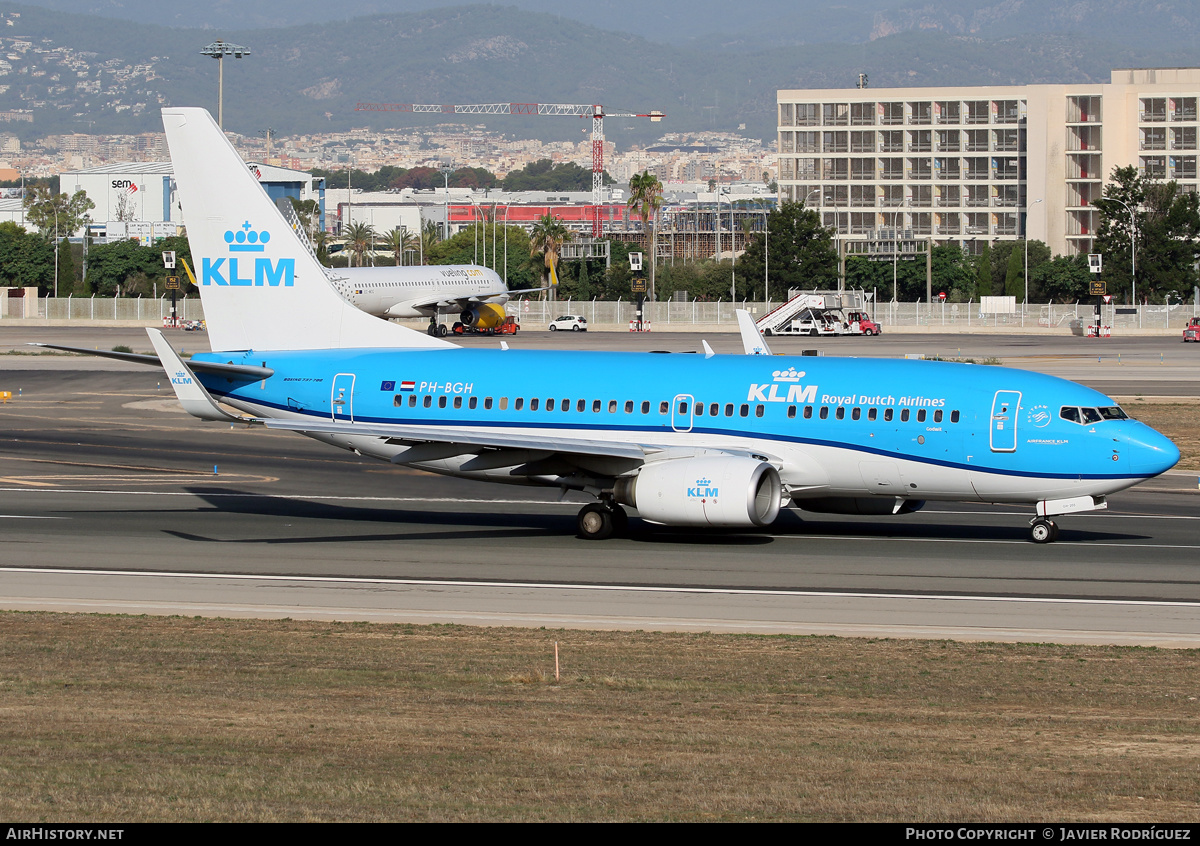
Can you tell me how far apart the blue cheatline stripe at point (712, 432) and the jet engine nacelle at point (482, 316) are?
78037 mm

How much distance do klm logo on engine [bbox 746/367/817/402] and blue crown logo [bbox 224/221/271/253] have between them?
1302cm

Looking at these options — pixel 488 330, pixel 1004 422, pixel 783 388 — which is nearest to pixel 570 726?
pixel 783 388

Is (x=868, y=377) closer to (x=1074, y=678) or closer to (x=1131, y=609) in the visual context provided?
(x=1131, y=609)

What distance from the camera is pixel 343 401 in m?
33.8

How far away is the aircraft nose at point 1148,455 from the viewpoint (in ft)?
94.6

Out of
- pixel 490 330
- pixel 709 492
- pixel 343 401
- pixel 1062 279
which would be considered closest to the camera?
pixel 709 492

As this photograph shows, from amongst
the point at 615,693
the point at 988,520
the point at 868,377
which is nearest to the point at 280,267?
the point at 868,377

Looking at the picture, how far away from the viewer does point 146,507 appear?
35.7 m

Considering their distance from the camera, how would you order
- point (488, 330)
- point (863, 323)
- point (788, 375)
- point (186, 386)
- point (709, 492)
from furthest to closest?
point (863, 323) < point (488, 330) < point (788, 375) < point (186, 386) < point (709, 492)

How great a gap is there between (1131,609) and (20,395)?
180ft

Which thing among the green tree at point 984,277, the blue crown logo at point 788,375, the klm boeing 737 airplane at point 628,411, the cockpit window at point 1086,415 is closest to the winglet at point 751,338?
the klm boeing 737 airplane at point 628,411

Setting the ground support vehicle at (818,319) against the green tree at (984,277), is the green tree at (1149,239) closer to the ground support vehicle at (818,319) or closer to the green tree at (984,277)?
the green tree at (984,277)

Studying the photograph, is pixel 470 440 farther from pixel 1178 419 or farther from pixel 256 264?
pixel 1178 419

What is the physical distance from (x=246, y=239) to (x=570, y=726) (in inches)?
909
